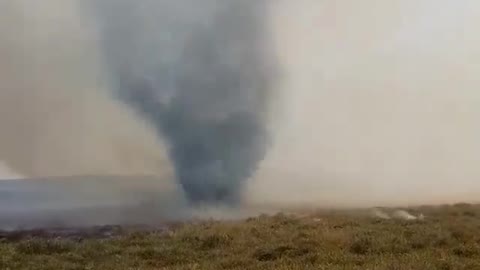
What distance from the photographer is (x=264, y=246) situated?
82.5 feet

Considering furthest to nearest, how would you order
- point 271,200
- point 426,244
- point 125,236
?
point 271,200, point 125,236, point 426,244

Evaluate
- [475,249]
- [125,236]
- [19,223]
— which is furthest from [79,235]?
[475,249]

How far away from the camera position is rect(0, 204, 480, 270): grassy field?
22.8 metres

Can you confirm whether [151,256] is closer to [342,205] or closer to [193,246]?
[193,246]

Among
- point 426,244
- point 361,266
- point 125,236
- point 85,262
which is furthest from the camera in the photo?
point 125,236

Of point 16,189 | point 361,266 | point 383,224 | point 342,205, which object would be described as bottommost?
point 361,266

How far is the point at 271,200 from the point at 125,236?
1826 centimetres

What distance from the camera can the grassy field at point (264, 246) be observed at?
22750 mm

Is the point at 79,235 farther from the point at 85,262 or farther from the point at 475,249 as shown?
the point at 475,249

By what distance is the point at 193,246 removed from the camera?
26359mm

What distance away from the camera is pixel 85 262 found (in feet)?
78.6

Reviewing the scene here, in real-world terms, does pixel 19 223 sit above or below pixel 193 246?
above

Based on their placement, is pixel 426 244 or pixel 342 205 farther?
pixel 342 205

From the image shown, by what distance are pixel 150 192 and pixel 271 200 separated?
8.53m
